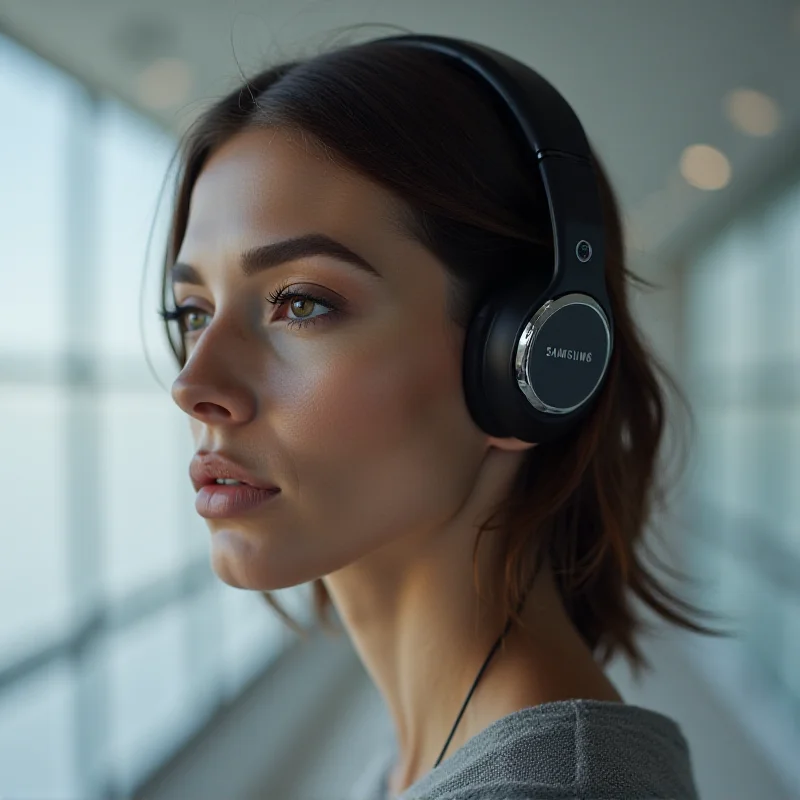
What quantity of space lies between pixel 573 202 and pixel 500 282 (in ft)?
0.38

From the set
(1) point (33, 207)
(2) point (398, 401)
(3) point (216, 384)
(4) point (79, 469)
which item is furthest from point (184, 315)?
(4) point (79, 469)

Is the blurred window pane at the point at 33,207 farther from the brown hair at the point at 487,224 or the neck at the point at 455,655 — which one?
the neck at the point at 455,655

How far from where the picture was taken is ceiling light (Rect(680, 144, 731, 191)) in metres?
1.54

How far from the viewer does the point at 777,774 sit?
268cm

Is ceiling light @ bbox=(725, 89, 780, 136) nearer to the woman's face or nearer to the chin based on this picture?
the woman's face

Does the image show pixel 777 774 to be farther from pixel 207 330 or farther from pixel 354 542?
pixel 207 330

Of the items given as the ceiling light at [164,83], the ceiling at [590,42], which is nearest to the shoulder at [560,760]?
the ceiling at [590,42]

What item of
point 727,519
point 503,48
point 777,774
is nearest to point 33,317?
point 503,48

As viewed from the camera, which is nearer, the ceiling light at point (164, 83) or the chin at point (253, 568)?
the chin at point (253, 568)

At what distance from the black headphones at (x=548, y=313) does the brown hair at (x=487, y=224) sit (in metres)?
0.04

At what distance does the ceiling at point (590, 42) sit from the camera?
1211 mm

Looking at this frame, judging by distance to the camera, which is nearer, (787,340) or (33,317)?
(33,317)

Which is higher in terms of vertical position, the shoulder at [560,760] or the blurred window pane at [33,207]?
the blurred window pane at [33,207]

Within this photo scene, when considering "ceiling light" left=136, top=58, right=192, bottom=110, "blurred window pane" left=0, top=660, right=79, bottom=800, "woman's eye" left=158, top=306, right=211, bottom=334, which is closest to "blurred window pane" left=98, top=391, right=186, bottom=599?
"blurred window pane" left=0, top=660, right=79, bottom=800
